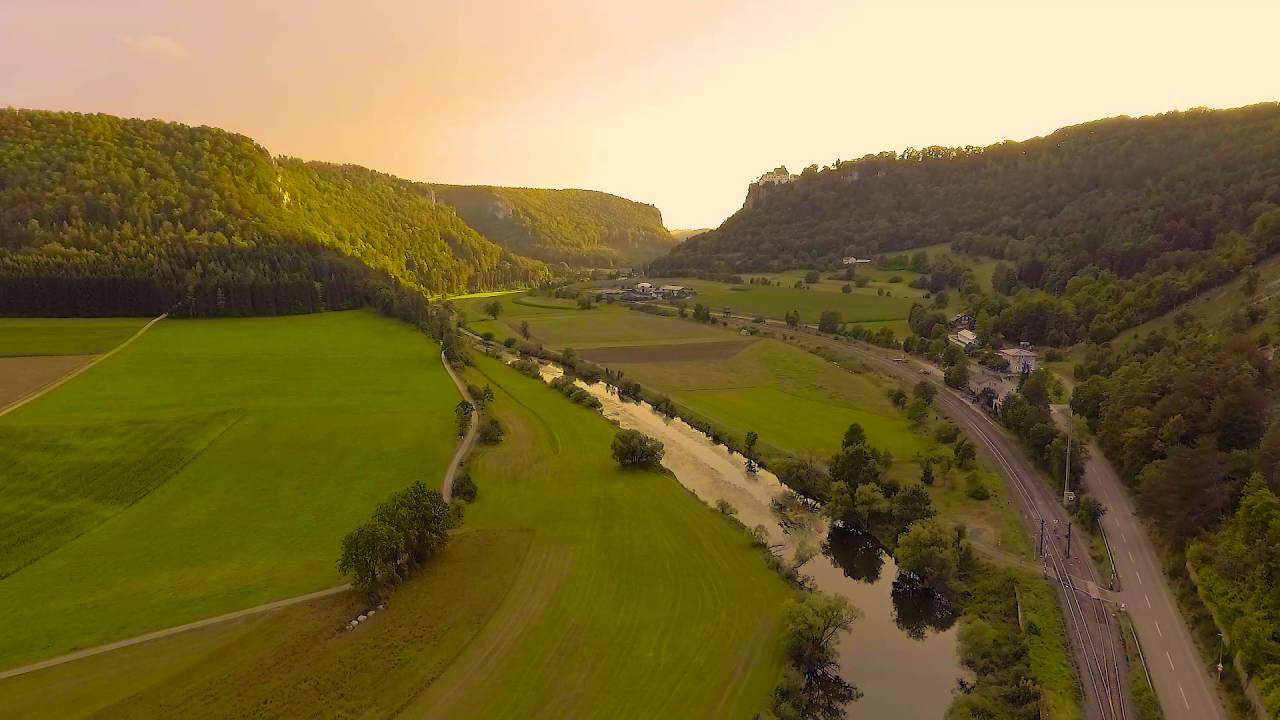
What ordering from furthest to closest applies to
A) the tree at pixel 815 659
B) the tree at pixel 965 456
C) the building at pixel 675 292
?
the building at pixel 675 292, the tree at pixel 965 456, the tree at pixel 815 659

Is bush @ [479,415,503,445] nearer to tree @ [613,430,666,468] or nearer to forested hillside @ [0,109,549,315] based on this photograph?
tree @ [613,430,666,468]

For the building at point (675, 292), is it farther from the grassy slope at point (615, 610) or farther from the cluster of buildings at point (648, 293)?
the grassy slope at point (615, 610)

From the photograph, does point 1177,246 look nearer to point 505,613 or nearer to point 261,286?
point 505,613

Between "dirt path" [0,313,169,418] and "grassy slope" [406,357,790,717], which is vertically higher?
"dirt path" [0,313,169,418]

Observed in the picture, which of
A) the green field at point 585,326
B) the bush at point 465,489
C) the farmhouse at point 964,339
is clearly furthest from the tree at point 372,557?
the farmhouse at point 964,339

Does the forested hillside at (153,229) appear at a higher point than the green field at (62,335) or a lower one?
higher

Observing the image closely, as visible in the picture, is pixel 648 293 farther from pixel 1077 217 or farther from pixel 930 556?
pixel 930 556

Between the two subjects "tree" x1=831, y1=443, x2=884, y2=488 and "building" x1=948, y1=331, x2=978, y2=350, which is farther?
"building" x1=948, y1=331, x2=978, y2=350

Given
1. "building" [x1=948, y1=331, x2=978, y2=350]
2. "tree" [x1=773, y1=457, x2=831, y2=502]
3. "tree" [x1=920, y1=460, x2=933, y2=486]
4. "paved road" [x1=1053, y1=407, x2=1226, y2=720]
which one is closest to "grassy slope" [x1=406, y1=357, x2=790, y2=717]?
"tree" [x1=773, y1=457, x2=831, y2=502]
